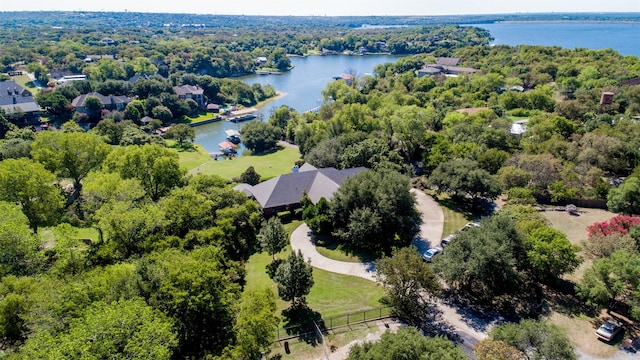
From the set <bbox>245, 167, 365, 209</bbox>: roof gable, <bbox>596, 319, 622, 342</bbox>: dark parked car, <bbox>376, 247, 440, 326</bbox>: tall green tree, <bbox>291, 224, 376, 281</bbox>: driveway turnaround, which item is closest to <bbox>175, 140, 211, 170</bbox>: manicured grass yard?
<bbox>245, 167, 365, 209</bbox>: roof gable

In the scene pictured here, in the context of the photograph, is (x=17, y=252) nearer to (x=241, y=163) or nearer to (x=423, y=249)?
(x=423, y=249)

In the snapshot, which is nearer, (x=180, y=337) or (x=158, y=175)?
(x=180, y=337)

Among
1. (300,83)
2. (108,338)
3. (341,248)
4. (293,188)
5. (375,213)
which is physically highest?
(108,338)

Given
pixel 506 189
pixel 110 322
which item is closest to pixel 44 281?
pixel 110 322

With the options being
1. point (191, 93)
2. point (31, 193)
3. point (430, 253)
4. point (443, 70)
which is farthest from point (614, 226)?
point (443, 70)

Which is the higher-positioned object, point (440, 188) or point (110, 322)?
point (110, 322)

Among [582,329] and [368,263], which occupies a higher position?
[582,329]

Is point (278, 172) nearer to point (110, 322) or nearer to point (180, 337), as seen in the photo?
point (180, 337)
